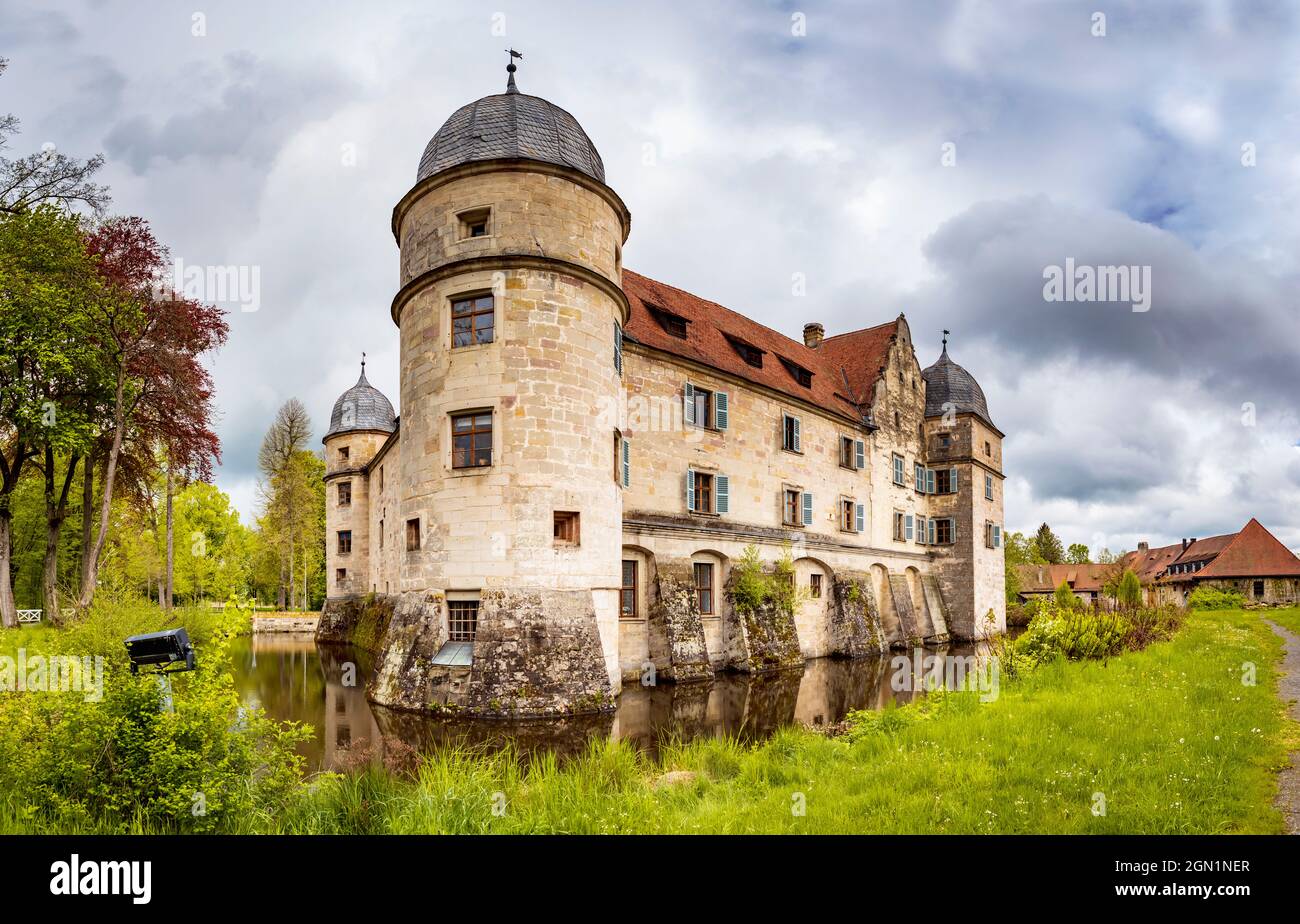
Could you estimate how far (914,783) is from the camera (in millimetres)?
6613

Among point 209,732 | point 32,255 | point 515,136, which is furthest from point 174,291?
point 209,732

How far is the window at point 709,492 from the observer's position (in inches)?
859

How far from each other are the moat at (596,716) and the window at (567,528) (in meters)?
3.63

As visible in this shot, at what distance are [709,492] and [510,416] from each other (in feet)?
29.3

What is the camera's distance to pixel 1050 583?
69438mm

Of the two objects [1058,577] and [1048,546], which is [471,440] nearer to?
[1058,577]

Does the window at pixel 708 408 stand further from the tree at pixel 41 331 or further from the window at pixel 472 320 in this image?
the tree at pixel 41 331

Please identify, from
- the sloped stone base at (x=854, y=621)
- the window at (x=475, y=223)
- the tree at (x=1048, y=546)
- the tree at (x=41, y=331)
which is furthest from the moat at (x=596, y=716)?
the tree at (x=1048, y=546)

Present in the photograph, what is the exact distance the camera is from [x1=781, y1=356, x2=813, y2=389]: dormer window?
93.9 feet

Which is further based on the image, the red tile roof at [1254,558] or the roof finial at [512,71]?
the red tile roof at [1254,558]

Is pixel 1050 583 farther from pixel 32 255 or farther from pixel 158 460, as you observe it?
pixel 32 255

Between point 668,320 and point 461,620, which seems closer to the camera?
point 461,620

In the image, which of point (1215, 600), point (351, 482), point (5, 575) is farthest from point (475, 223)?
point (1215, 600)
